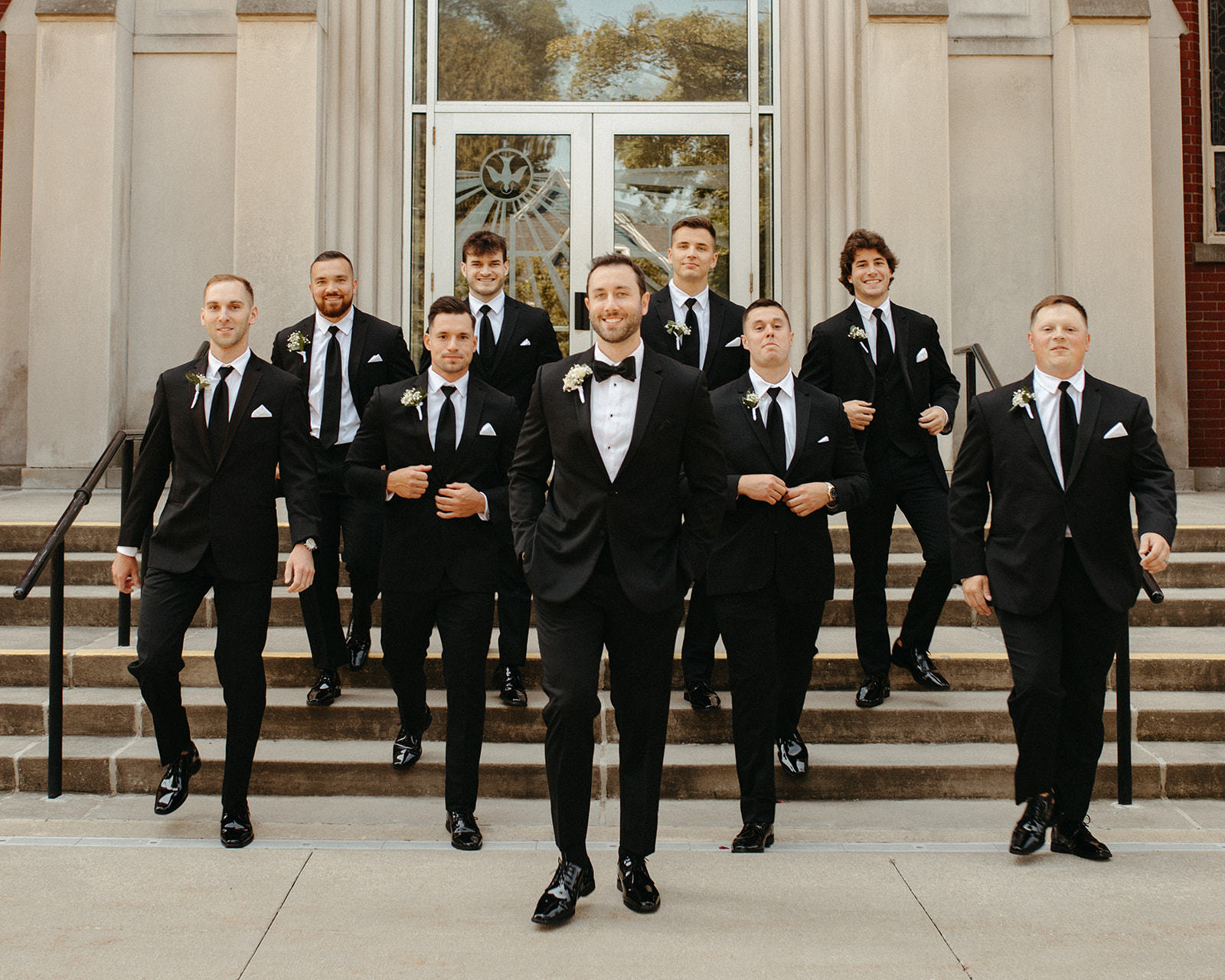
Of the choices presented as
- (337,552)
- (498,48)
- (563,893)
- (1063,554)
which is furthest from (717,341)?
(498,48)

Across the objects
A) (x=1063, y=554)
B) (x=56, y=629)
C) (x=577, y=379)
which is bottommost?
(x=56, y=629)

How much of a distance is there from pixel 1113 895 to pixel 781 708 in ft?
4.90

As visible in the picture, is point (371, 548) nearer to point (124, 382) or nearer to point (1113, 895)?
point (1113, 895)

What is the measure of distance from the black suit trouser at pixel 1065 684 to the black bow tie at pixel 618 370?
5.83 feet

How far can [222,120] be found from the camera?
9.87 m

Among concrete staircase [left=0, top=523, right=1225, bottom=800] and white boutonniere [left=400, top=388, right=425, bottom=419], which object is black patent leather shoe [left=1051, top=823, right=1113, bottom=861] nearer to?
concrete staircase [left=0, top=523, right=1225, bottom=800]

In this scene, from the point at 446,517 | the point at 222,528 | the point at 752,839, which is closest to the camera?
the point at 752,839

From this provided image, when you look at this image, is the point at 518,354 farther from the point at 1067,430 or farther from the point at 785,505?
the point at 1067,430

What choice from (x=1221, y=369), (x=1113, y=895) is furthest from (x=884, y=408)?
(x=1221, y=369)

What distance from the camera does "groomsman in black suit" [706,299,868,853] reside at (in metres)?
4.40

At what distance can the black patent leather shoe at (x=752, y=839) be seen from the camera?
4.36 meters

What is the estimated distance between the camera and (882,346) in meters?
5.71

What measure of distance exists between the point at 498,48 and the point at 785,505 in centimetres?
722

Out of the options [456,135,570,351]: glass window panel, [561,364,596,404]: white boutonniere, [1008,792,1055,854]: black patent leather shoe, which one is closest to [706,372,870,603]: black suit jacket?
[561,364,596,404]: white boutonniere
